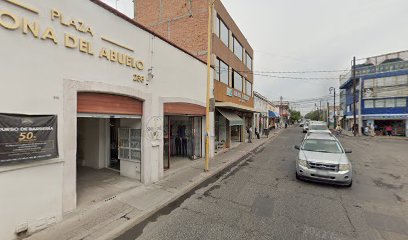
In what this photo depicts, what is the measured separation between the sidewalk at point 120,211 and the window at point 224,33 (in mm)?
11565

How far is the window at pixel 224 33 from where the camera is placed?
1507cm

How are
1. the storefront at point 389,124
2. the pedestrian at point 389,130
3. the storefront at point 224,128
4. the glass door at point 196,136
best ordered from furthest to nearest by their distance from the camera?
the pedestrian at point 389,130
the storefront at point 389,124
the storefront at point 224,128
the glass door at point 196,136

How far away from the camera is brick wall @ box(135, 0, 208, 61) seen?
511 inches

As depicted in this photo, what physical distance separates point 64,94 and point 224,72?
1247 centimetres

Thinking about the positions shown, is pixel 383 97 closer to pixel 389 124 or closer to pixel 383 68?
pixel 389 124

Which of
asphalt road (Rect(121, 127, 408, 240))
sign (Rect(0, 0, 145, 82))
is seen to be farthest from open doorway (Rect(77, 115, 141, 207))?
asphalt road (Rect(121, 127, 408, 240))

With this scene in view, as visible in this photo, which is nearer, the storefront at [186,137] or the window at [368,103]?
the storefront at [186,137]

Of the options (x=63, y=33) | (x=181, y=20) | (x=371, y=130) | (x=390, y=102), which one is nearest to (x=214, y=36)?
(x=181, y=20)

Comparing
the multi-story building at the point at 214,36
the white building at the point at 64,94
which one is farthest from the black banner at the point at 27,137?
the multi-story building at the point at 214,36

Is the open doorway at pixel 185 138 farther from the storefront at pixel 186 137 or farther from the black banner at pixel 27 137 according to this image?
the black banner at pixel 27 137

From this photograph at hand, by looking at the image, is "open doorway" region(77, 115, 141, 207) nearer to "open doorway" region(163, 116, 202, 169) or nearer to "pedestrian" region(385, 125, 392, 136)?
"open doorway" region(163, 116, 202, 169)

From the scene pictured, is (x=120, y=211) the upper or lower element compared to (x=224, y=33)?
lower

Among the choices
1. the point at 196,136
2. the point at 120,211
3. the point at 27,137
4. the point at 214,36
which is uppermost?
the point at 214,36

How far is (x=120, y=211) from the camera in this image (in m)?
5.02
